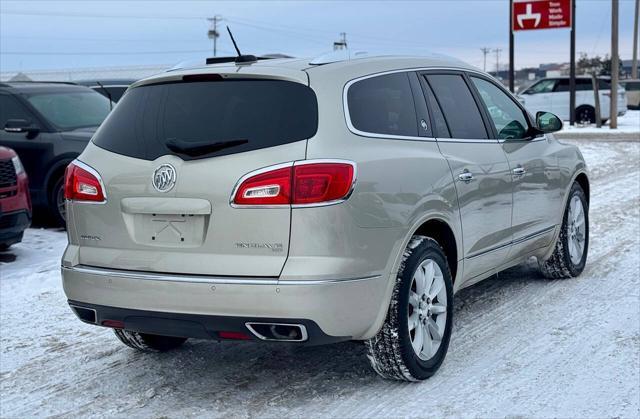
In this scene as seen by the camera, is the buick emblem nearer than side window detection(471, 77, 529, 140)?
Yes

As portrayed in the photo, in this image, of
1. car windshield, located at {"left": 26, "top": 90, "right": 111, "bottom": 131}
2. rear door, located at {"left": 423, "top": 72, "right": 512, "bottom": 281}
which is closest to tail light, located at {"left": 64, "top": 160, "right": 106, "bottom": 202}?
rear door, located at {"left": 423, "top": 72, "right": 512, "bottom": 281}

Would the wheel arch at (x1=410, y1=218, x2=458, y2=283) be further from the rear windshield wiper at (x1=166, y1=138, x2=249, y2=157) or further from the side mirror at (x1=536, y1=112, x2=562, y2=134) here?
the side mirror at (x1=536, y1=112, x2=562, y2=134)

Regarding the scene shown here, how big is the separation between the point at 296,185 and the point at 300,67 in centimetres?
78

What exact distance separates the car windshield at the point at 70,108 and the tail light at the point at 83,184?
6449 millimetres

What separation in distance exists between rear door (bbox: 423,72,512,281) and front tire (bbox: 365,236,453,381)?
1.42 feet

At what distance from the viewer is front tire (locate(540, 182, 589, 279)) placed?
6.89 meters

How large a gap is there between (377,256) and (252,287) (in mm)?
644

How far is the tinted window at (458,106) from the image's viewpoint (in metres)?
5.31

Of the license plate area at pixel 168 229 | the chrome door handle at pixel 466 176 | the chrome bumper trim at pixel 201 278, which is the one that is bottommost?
the chrome bumper trim at pixel 201 278

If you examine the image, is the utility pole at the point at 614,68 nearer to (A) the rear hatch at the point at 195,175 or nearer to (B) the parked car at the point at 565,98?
(B) the parked car at the point at 565,98

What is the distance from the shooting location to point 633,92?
44.8 m

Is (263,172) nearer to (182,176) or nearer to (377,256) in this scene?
(182,176)

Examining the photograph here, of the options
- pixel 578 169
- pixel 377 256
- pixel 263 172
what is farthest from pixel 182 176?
pixel 578 169

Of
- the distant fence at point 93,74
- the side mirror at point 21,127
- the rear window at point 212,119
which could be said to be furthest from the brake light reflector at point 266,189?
the distant fence at point 93,74
